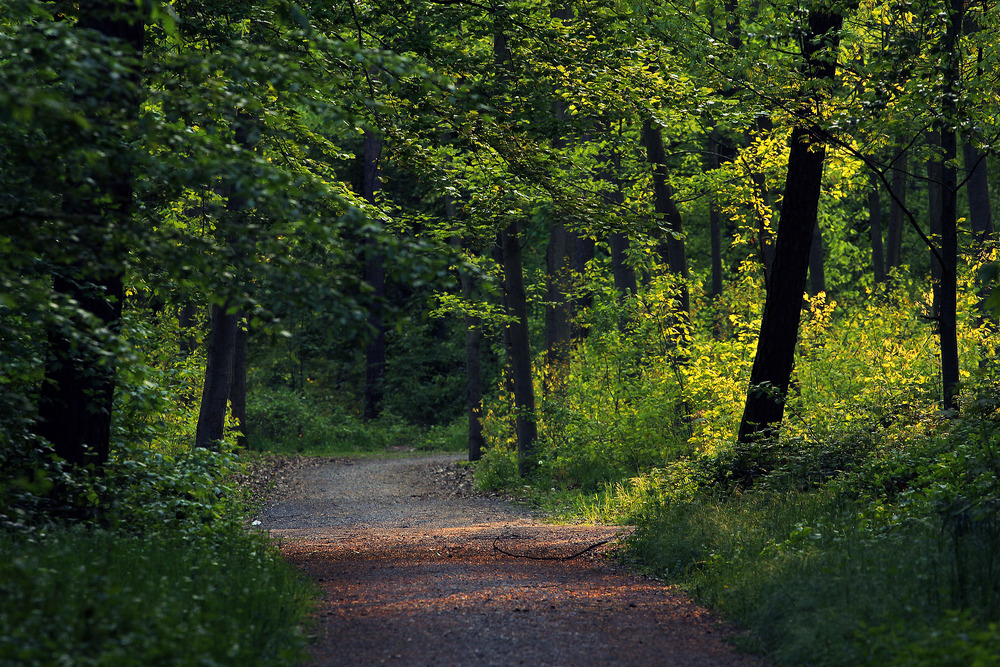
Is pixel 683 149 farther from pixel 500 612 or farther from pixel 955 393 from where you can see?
pixel 500 612

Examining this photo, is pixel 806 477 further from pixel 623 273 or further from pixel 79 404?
pixel 623 273

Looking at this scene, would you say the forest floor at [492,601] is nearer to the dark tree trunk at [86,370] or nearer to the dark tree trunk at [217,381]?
the dark tree trunk at [217,381]

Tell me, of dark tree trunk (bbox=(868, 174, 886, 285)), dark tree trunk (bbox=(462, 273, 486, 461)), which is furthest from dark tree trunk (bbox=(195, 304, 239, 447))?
dark tree trunk (bbox=(868, 174, 886, 285))

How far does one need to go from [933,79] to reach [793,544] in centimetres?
536

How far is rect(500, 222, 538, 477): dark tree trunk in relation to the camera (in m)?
18.7

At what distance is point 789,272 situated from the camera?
1138 centimetres

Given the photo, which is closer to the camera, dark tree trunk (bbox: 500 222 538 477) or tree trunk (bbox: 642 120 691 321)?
tree trunk (bbox: 642 120 691 321)

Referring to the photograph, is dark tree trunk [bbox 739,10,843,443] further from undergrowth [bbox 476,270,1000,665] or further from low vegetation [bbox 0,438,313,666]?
low vegetation [bbox 0,438,313,666]

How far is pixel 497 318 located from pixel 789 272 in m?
9.34

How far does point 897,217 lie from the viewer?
28.5 m

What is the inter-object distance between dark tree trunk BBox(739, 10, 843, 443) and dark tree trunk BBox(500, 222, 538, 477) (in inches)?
301

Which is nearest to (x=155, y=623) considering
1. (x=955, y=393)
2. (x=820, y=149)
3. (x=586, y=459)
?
(x=955, y=393)

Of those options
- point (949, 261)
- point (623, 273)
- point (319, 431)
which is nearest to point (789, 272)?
point (949, 261)

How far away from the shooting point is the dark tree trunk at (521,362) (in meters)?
18.7
